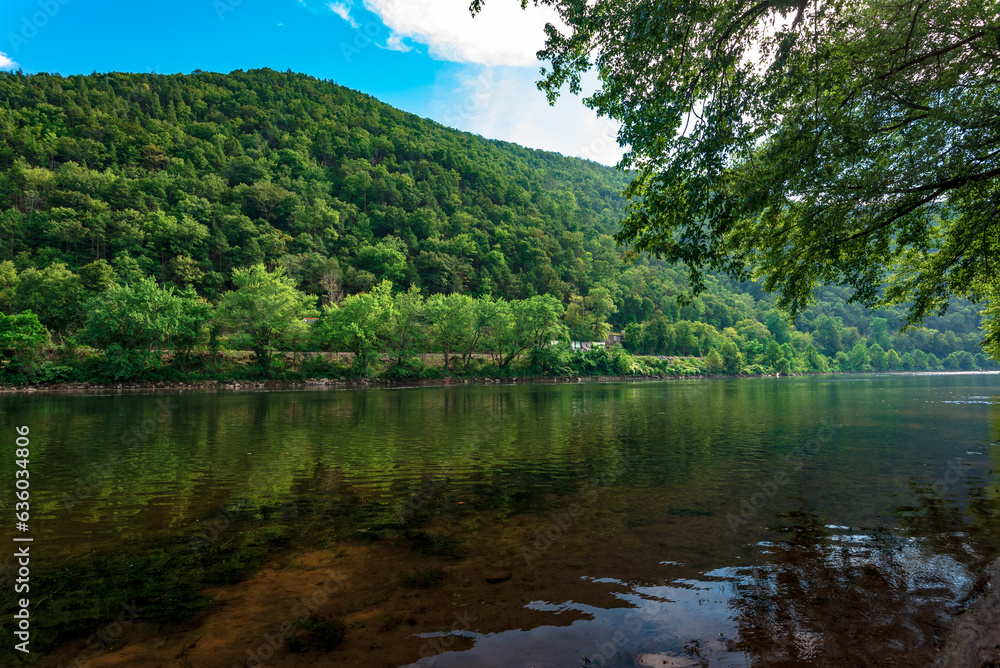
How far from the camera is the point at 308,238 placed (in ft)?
378

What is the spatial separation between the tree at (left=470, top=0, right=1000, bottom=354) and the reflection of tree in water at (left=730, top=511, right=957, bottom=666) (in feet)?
19.9

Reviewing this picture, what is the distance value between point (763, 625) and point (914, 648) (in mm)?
1286

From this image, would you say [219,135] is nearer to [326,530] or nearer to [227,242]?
[227,242]

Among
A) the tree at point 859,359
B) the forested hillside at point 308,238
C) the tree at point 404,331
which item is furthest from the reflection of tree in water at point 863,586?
the tree at point 859,359

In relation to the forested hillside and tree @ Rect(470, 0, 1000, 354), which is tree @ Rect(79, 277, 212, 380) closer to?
the forested hillside

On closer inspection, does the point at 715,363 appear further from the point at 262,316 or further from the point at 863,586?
the point at 863,586

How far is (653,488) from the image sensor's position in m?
11.1

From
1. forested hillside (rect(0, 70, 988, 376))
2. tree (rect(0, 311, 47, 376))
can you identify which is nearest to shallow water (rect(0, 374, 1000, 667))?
tree (rect(0, 311, 47, 376))

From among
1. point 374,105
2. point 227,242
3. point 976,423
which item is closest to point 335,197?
point 227,242

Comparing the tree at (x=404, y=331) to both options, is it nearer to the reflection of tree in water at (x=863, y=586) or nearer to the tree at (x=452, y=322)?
the tree at (x=452, y=322)

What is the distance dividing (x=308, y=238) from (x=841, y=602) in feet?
407

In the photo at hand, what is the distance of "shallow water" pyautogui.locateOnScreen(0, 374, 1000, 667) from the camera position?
192 inches

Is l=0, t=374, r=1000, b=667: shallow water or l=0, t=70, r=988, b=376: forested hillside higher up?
l=0, t=70, r=988, b=376: forested hillside

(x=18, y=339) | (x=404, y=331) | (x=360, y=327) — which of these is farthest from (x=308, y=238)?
(x=18, y=339)
